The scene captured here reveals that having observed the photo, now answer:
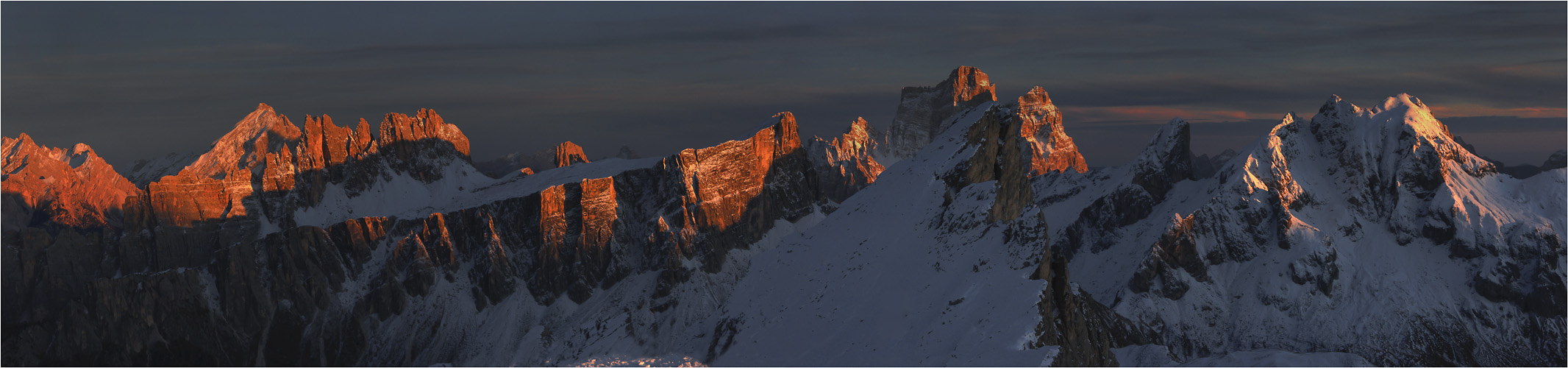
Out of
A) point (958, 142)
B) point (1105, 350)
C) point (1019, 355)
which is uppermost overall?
point (958, 142)

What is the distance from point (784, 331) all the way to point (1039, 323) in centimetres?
3685

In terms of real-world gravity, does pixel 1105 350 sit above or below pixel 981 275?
below

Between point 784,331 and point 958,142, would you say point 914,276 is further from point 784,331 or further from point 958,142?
point 958,142

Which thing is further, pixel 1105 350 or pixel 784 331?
pixel 784 331

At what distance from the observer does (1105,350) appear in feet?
362

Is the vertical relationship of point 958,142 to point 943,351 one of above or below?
above

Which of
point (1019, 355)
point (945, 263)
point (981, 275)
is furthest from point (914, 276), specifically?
point (1019, 355)

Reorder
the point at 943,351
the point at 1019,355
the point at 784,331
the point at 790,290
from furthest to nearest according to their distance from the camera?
1. the point at 790,290
2. the point at 784,331
3. the point at 943,351
4. the point at 1019,355

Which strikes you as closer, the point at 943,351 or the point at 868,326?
the point at 943,351

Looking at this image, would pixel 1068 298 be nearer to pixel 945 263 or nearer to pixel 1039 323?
pixel 1039 323

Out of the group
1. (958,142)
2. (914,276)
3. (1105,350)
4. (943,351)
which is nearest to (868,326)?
(914,276)

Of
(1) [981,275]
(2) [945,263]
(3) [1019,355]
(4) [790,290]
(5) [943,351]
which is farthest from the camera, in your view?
(4) [790,290]

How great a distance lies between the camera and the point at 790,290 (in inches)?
5241

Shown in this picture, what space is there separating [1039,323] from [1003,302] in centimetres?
625
